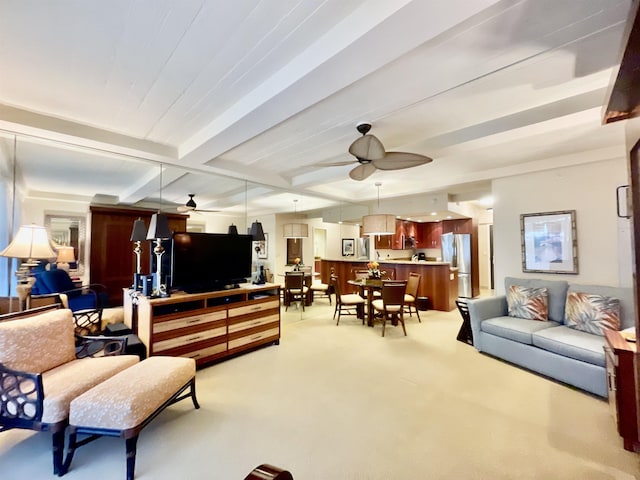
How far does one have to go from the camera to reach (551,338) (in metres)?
2.85

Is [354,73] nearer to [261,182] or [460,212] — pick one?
[261,182]

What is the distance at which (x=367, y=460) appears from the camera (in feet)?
5.88

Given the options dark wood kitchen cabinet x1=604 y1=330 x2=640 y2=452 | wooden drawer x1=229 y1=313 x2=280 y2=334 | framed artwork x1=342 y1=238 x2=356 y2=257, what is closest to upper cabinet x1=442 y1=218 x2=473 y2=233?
framed artwork x1=342 y1=238 x2=356 y2=257

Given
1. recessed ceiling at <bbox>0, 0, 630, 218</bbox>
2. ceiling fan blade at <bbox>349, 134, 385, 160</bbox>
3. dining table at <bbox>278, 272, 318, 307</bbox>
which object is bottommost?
dining table at <bbox>278, 272, 318, 307</bbox>

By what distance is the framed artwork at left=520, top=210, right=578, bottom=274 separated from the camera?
364cm

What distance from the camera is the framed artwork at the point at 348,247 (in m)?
7.89

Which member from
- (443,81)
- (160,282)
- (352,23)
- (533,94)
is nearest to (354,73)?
(352,23)

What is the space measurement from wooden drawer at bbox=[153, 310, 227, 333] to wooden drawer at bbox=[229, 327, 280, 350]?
378mm

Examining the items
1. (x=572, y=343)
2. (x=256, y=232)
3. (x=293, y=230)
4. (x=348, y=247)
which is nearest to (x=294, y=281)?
(x=293, y=230)

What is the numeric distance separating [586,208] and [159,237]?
5304 millimetres

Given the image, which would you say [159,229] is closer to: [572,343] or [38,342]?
[38,342]

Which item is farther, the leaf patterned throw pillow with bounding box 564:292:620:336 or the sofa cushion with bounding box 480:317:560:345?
the sofa cushion with bounding box 480:317:560:345

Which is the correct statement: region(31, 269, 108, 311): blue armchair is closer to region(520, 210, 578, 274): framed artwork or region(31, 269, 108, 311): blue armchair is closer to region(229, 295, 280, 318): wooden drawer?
region(229, 295, 280, 318): wooden drawer

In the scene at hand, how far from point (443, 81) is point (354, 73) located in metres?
0.75
